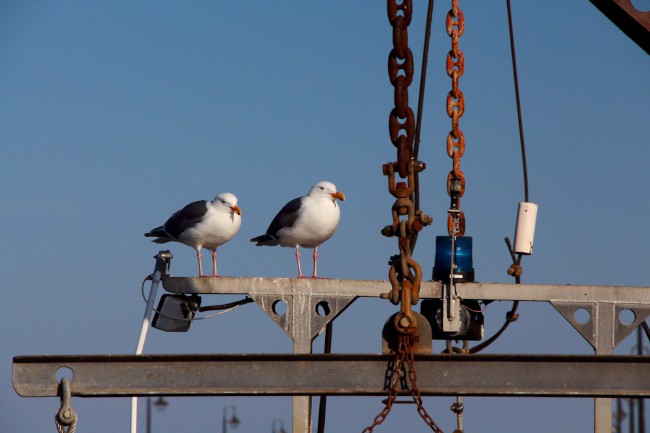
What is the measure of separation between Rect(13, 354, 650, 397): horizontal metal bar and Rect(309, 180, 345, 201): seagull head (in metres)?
7.94

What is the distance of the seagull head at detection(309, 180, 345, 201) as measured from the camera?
48.0 feet

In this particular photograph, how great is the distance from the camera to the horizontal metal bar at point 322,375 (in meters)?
6.59

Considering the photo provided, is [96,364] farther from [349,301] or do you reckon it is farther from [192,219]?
[192,219]

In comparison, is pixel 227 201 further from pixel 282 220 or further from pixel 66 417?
pixel 66 417

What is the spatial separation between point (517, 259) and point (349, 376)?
5.91 metres

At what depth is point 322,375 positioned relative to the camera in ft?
21.8

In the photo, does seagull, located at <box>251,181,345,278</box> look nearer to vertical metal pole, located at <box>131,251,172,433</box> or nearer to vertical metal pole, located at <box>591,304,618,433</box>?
vertical metal pole, located at <box>131,251,172,433</box>

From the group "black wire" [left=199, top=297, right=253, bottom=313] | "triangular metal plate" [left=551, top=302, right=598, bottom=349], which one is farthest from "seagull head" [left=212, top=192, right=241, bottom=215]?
"triangular metal plate" [left=551, top=302, right=598, bottom=349]

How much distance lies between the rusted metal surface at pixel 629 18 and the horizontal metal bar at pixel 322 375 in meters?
2.70

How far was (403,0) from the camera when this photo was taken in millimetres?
7020

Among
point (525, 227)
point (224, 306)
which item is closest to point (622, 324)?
point (525, 227)

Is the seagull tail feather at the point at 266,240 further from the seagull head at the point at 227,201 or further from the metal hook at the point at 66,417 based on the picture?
the metal hook at the point at 66,417

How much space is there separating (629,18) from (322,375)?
345 cm

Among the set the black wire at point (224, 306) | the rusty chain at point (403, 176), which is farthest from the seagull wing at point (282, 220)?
the rusty chain at point (403, 176)
